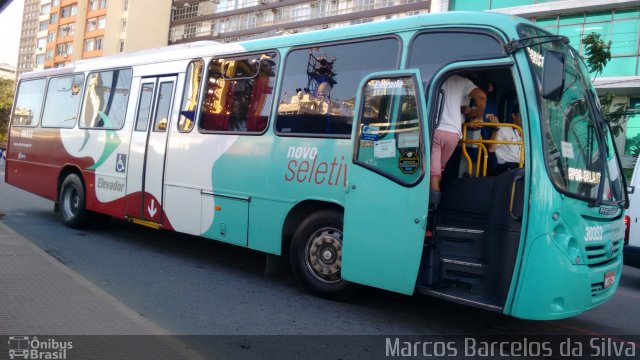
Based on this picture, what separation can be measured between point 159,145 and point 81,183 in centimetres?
247

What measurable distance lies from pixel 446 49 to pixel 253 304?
3209 millimetres

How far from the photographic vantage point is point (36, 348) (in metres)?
3.87

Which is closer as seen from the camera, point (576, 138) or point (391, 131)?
point (576, 138)

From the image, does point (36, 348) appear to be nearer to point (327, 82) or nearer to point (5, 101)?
point (327, 82)

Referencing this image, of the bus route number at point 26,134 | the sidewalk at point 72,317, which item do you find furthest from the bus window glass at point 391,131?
the bus route number at point 26,134

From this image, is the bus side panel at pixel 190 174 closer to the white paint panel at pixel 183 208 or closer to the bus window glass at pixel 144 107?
the white paint panel at pixel 183 208

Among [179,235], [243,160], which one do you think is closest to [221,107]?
[243,160]

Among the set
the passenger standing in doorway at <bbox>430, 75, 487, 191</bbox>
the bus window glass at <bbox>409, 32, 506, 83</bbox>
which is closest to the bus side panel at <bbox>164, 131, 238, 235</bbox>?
the bus window glass at <bbox>409, 32, 506, 83</bbox>

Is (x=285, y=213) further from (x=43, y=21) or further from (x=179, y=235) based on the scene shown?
(x=43, y=21)

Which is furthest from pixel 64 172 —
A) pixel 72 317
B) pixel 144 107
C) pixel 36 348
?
pixel 36 348

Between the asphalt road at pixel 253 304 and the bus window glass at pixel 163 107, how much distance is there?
1.91 metres

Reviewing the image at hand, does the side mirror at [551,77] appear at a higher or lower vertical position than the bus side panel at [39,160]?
higher

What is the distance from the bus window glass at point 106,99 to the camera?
857 centimetres

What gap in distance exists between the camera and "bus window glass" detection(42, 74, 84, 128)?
31.5 ft
